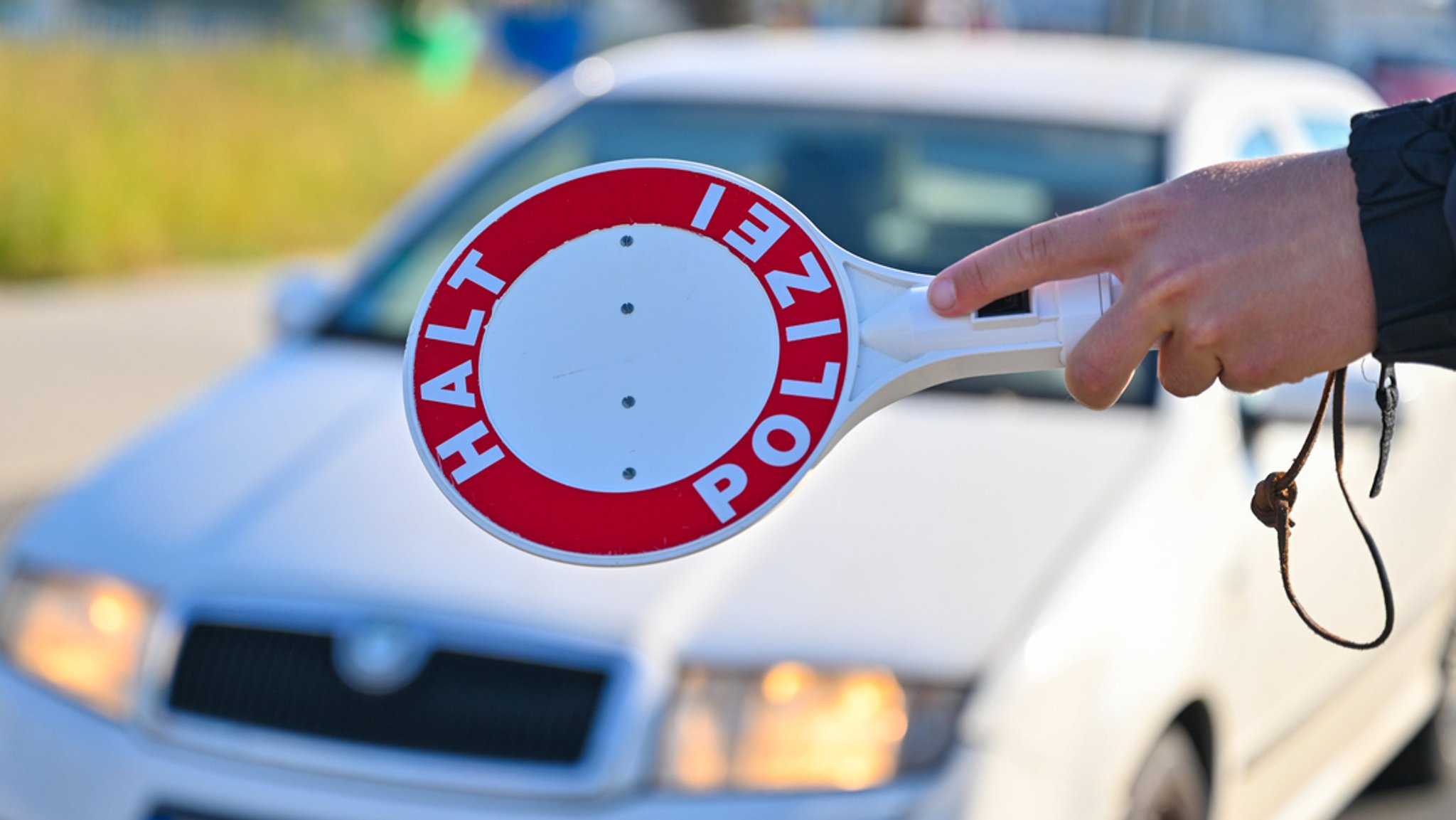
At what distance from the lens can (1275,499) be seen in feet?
4.15

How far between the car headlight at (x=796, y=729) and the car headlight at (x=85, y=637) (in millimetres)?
895

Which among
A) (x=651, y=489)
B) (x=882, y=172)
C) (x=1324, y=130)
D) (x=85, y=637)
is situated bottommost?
(x=651, y=489)

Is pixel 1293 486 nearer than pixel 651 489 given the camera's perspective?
No

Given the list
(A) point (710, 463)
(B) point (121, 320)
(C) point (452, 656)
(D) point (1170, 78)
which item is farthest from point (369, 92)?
(A) point (710, 463)

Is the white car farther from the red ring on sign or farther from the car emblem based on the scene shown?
the red ring on sign

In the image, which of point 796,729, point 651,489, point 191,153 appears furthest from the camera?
point 191,153

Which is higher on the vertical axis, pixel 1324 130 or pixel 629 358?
pixel 1324 130

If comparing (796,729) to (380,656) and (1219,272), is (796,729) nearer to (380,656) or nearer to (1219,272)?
(380,656)

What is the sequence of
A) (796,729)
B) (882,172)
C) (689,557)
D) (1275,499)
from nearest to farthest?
(1275,499) < (689,557) < (796,729) < (882,172)

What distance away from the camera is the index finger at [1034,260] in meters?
1.14

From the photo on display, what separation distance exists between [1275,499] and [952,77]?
9.06 ft

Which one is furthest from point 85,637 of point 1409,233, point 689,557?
point 1409,233

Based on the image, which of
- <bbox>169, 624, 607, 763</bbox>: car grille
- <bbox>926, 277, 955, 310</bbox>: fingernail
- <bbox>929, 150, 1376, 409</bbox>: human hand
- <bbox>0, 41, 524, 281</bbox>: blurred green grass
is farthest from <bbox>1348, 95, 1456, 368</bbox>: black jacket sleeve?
<bbox>0, 41, 524, 281</bbox>: blurred green grass

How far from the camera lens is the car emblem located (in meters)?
2.69
